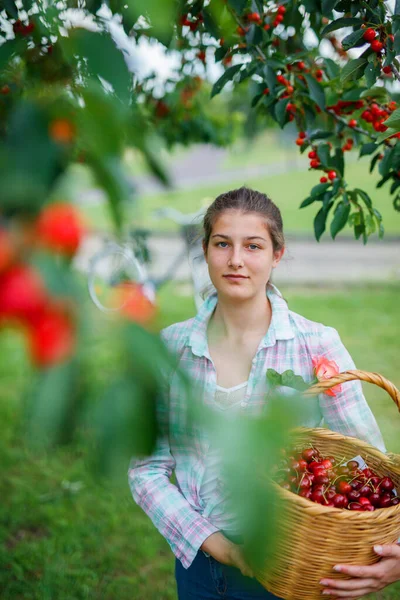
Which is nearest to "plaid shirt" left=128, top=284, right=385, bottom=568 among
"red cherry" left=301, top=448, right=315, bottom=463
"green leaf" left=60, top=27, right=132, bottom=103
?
"red cherry" left=301, top=448, right=315, bottom=463

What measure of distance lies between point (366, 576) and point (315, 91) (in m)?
1.44

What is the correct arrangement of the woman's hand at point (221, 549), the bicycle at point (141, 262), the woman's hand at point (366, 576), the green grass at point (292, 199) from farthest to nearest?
the green grass at point (292, 199) → the bicycle at point (141, 262) → the woman's hand at point (221, 549) → the woman's hand at point (366, 576)

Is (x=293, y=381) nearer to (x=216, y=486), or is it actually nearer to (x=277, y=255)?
(x=216, y=486)

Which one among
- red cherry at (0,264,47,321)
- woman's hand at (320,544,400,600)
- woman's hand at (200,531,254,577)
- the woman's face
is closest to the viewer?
red cherry at (0,264,47,321)

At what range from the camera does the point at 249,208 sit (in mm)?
1818

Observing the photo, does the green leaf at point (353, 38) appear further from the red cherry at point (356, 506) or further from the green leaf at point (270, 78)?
the red cherry at point (356, 506)

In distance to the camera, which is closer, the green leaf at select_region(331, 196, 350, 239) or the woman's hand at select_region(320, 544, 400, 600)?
the woman's hand at select_region(320, 544, 400, 600)

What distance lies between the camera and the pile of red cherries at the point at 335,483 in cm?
147

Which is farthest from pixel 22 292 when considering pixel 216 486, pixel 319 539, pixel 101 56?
pixel 216 486

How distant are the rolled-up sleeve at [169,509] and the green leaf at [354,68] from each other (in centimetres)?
119

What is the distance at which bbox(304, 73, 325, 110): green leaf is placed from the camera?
1.90 m

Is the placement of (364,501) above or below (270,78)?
below

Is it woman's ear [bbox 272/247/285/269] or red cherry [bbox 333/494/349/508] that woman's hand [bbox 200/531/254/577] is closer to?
red cherry [bbox 333/494/349/508]

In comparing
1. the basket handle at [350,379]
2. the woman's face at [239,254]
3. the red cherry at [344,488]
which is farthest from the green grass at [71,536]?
the basket handle at [350,379]
